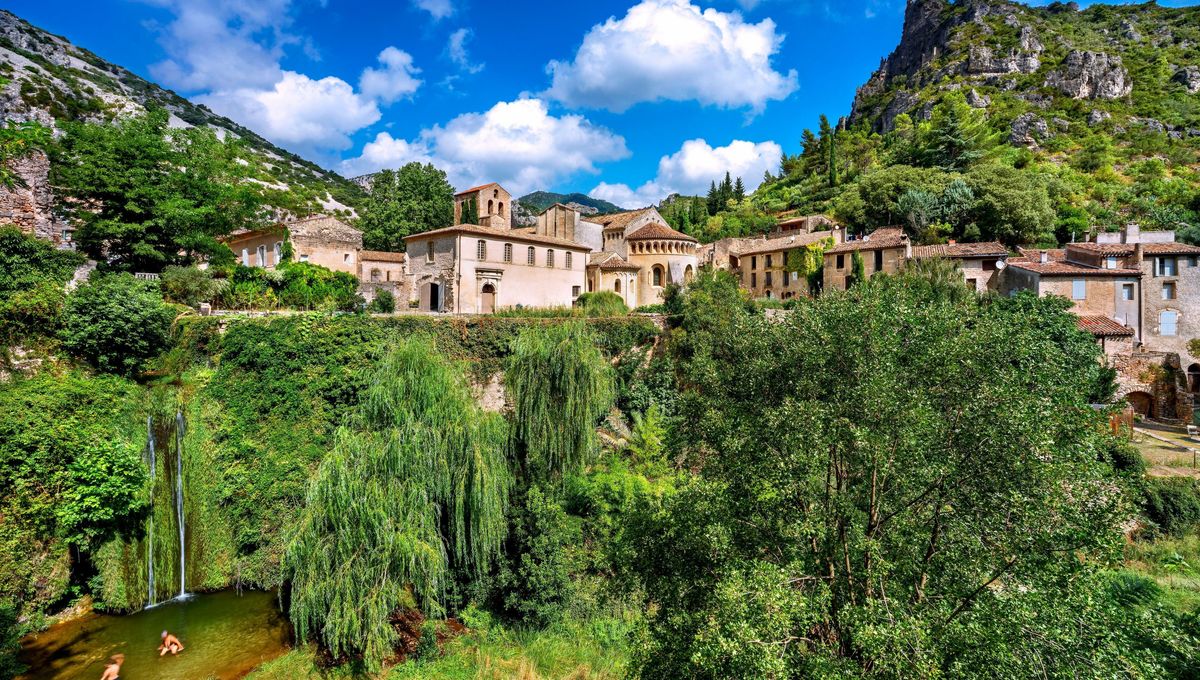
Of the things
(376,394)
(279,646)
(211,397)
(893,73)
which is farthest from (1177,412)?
(893,73)

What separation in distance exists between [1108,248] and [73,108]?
85087mm

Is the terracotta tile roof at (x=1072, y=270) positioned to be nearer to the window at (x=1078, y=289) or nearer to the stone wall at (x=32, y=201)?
the window at (x=1078, y=289)

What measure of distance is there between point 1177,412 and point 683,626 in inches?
1214

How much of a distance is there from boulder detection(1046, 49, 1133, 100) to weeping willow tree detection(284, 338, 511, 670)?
8992cm

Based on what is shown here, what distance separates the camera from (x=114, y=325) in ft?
47.3

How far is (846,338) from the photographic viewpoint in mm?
8375

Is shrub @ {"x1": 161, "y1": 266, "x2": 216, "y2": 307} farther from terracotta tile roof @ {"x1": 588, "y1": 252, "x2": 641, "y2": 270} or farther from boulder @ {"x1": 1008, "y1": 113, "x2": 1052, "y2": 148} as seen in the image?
boulder @ {"x1": 1008, "y1": 113, "x2": 1052, "y2": 148}

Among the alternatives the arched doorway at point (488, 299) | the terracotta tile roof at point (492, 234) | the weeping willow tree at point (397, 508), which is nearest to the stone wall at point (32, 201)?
the weeping willow tree at point (397, 508)

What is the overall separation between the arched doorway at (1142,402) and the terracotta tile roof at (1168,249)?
720 cm

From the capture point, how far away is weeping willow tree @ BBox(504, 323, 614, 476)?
47.5 feet

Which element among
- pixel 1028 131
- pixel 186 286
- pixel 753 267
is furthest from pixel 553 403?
pixel 1028 131

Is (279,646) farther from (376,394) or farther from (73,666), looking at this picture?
(376,394)

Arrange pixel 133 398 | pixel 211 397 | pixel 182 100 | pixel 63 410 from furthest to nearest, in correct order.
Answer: pixel 182 100
pixel 211 397
pixel 133 398
pixel 63 410

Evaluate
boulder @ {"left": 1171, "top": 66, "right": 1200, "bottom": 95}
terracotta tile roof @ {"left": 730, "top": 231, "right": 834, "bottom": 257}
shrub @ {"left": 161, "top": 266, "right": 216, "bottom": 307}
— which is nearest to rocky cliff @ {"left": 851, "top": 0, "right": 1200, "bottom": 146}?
boulder @ {"left": 1171, "top": 66, "right": 1200, "bottom": 95}
